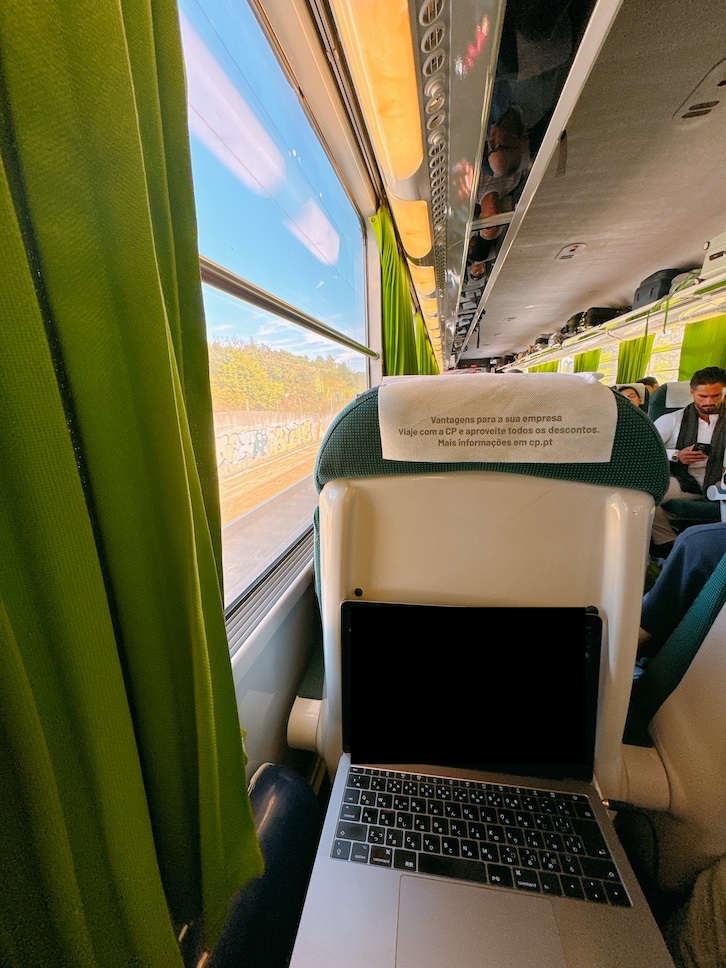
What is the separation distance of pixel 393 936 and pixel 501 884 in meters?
0.20

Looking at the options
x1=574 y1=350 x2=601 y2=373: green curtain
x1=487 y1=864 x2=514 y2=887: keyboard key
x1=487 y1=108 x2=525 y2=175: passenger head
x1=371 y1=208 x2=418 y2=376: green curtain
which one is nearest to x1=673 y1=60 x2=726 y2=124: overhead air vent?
x1=487 y1=108 x2=525 y2=175: passenger head

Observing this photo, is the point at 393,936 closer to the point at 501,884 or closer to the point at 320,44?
the point at 501,884

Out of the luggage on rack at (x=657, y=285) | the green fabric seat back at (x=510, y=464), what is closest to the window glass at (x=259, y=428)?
the green fabric seat back at (x=510, y=464)

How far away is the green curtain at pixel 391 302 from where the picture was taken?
258 cm

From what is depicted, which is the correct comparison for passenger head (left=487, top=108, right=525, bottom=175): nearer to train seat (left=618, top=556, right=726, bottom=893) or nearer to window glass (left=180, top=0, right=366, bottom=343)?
window glass (left=180, top=0, right=366, bottom=343)

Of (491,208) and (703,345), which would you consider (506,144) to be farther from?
(703,345)

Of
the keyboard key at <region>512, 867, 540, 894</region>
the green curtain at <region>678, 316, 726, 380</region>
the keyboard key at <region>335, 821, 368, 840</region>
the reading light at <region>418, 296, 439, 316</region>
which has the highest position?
the reading light at <region>418, 296, 439, 316</region>

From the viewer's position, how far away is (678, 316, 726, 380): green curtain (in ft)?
14.8

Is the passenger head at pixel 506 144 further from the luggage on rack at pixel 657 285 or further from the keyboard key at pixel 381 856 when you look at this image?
the luggage on rack at pixel 657 285

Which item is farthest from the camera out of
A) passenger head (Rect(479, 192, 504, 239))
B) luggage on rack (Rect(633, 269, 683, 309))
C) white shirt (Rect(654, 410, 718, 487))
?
luggage on rack (Rect(633, 269, 683, 309))

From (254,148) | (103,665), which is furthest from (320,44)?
(103,665)

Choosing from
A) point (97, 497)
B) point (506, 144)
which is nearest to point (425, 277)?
point (506, 144)

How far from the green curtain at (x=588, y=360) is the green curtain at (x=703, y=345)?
2897 mm

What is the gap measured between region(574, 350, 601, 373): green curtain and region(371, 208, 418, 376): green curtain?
6.30 m
